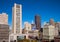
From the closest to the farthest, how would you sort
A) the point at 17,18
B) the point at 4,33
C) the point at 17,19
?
1. the point at 4,33
2. the point at 17,19
3. the point at 17,18

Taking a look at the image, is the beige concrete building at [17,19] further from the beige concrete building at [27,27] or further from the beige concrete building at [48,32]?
the beige concrete building at [48,32]

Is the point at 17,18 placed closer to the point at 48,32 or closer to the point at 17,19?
the point at 17,19

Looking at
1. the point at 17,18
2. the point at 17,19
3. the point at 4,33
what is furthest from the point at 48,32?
the point at 17,18

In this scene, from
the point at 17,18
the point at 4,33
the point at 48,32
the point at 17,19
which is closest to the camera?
the point at 4,33

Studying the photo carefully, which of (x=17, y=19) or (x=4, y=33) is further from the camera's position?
(x=17, y=19)

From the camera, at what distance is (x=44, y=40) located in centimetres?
1795

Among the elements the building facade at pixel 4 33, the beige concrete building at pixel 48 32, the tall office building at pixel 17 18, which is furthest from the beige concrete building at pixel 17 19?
the building facade at pixel 4 33

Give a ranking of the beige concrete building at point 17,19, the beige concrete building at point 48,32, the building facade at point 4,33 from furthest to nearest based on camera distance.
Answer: the beige concrete building at point 17,19 → the beige concrete building at point 48,32 → the building facade at point 4,33

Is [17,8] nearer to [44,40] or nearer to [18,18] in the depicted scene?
[18,18]

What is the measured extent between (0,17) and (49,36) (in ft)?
20.1

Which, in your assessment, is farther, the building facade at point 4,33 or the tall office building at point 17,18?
the tall office building at point 17,18

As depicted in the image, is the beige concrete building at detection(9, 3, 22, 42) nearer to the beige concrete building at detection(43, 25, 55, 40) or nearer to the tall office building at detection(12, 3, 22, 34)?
the tall office building at detection(12, 3, 22, 34)

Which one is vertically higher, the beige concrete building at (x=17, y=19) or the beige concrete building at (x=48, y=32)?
the beige concrete building at (x=17, y=19)

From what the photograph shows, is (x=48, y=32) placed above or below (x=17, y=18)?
below
